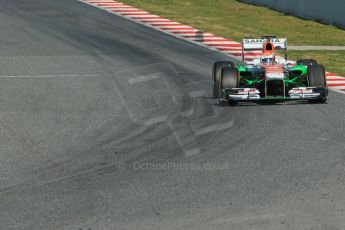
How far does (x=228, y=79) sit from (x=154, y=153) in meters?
5.25

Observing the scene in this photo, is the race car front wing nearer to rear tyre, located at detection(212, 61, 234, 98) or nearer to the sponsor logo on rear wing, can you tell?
rear tyre, located at detection(212, 61, 234, 98)

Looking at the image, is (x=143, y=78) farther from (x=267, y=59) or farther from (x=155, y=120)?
(x=155, y=120)

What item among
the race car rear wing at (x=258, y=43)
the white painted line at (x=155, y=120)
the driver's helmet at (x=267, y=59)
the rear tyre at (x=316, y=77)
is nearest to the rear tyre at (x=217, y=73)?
the race car rear wing at (x=258, y=43)

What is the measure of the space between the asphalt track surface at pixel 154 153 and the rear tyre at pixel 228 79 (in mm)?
380

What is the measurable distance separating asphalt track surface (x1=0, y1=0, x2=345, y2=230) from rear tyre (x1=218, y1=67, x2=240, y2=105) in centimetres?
38

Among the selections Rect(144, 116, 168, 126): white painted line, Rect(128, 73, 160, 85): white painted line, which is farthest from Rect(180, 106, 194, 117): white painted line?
Rect(128, 73, 160, 85): white painted line

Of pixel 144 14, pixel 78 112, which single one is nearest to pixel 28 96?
pixel 78 112

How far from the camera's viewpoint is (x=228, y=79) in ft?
73.2

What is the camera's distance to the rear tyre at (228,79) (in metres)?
22.3

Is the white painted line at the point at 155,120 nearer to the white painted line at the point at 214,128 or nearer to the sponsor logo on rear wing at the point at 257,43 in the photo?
the white painted line at the point at 214,128

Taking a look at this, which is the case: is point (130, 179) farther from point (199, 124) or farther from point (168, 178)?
point (199, 124)

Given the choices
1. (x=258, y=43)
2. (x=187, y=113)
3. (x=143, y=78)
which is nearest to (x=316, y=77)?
(x=258, y=43)

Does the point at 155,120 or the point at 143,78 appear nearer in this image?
the point at 155,120

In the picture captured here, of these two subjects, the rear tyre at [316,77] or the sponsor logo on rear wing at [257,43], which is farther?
the sponsor logo on rear wing at [257,43]
